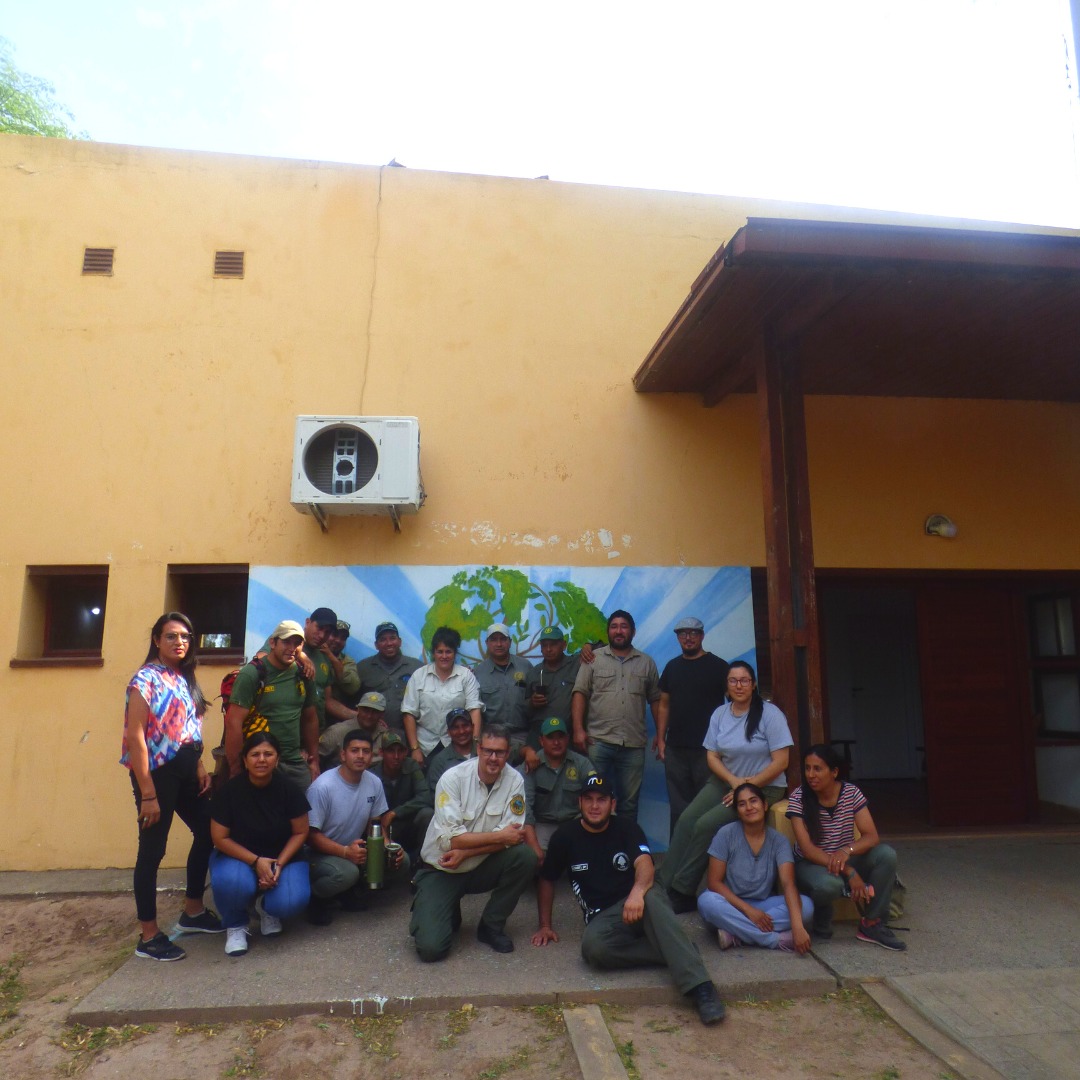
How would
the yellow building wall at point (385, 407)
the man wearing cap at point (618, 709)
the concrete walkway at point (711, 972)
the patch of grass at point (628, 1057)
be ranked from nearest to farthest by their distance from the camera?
the patch of grass at point (628, 1057) → the concrete walkway at point (711, 972) → the man wearing cap at point (618, 709) → the yellow building wall at point (385, 407)

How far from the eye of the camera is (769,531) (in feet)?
17.4

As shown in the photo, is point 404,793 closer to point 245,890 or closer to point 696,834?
point 245,890

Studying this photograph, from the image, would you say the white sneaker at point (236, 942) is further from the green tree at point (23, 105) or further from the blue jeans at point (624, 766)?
the green tree at point (23, 105)

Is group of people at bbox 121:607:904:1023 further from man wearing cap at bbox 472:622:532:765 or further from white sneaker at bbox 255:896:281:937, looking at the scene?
man wearing cap at bbox 472:622:532:765

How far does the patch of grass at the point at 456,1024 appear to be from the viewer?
3.46 metres

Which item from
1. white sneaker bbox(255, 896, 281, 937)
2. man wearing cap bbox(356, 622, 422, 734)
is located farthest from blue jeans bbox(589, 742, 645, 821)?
white sneaker bbox(255, 896, 281, 937)

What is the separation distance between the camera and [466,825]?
4.32m

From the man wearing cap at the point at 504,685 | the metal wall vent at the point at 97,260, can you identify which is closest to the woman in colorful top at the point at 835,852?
the man wearing cap at the point at 504,685

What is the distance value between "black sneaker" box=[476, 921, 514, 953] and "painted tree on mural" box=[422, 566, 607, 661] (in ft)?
7.22

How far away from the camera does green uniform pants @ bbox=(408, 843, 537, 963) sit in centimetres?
422

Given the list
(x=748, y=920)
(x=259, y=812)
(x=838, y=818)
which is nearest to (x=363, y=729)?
(x=259, y=812)

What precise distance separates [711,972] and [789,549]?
2.50 meters

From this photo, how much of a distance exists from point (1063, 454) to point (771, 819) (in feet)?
14.8

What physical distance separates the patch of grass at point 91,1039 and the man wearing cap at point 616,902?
1.86 metres
